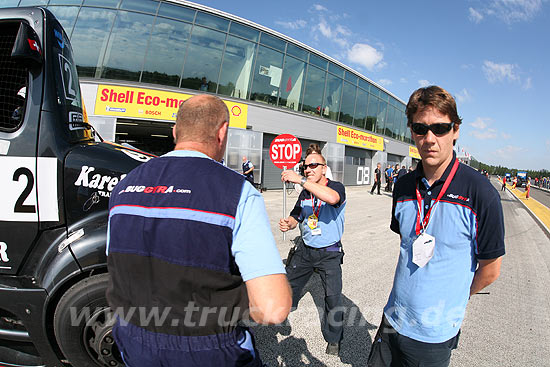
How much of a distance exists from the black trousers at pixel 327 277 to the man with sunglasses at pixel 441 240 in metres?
1.04

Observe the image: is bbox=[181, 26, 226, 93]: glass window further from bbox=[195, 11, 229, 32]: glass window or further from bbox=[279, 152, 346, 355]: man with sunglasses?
bbox=[279, 152, 346, 355]: man with sunglasses

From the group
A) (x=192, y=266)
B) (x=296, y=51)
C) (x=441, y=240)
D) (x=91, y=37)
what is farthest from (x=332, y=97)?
(x=192, y=266)

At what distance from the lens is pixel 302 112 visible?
19.7m

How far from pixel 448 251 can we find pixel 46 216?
2.67 m

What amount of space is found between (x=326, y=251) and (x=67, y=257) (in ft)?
7.20

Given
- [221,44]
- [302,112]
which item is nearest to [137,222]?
[221,44]

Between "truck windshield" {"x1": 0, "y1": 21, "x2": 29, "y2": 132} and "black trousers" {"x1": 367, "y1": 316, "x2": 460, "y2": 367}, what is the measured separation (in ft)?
9.94

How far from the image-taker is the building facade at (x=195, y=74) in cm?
1374

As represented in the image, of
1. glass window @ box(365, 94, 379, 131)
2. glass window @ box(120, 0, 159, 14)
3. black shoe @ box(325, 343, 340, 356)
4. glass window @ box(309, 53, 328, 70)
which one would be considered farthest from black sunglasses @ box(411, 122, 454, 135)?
glass window @ box(365, 94, 379, 131)

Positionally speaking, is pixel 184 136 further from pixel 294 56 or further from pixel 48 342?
pixel 294 56

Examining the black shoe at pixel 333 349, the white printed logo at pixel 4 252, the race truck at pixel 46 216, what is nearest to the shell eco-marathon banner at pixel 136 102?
the race truck at pixel 46 216

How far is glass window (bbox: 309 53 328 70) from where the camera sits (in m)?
19.7

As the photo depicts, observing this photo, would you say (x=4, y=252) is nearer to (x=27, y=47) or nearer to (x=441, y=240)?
(x=27, y=47)

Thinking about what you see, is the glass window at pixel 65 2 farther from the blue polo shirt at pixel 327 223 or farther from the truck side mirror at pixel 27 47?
the blue polo shirt at pixel 327 223
